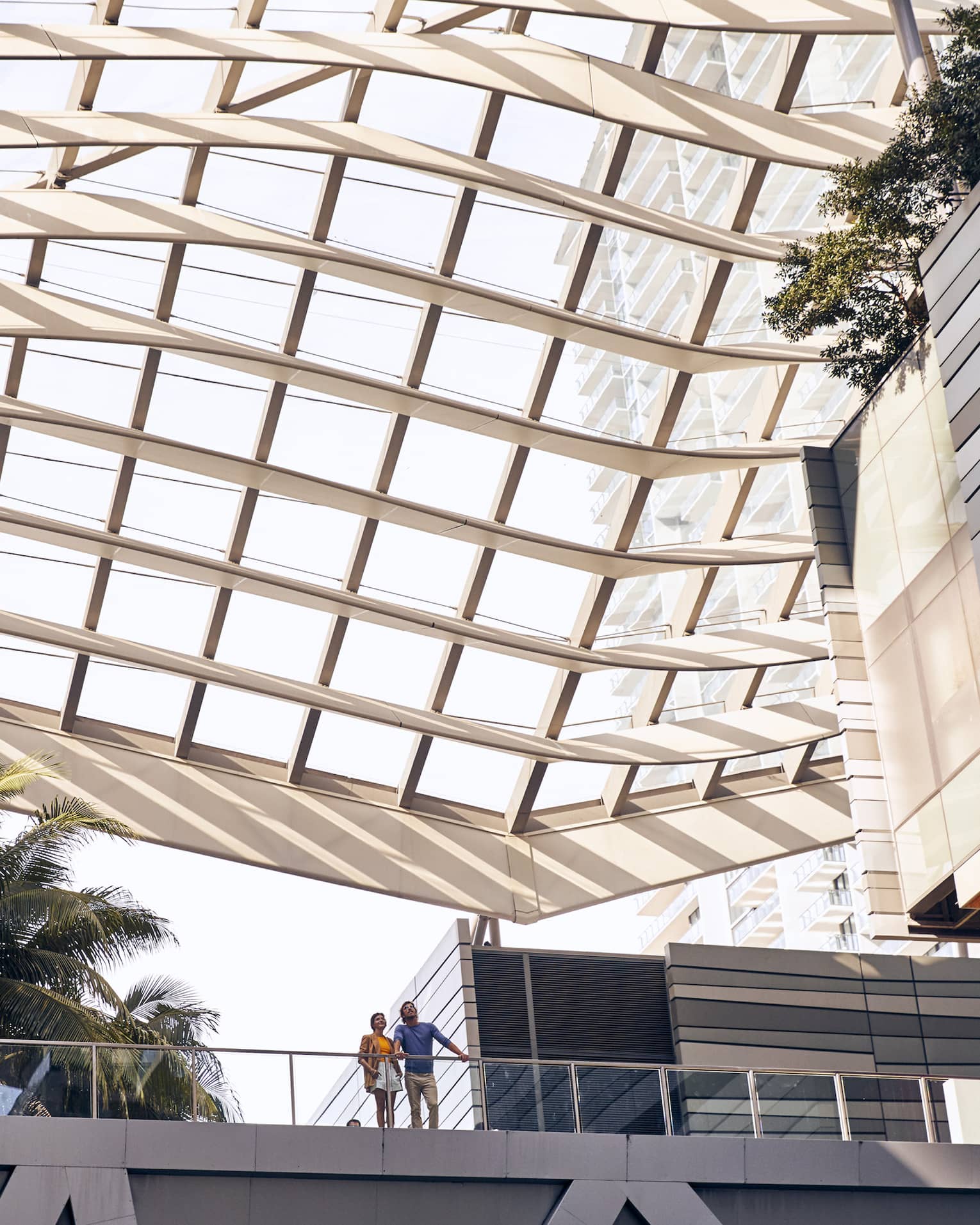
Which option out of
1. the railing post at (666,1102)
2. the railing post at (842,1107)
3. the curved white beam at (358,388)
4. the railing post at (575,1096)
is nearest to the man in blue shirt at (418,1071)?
the railing post at (575,1096)

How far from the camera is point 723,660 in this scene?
2622cm

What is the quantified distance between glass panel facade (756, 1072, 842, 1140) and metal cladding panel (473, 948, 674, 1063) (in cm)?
833

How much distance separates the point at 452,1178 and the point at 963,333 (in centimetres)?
961

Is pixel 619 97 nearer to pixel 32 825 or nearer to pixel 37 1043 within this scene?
pixel 32 825

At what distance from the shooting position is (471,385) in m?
24.5

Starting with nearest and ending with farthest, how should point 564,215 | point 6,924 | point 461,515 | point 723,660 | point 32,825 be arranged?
point 6,924, point 32,825, point 564,215, point 461,515, point 723,660

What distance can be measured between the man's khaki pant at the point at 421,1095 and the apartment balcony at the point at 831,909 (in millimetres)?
61176

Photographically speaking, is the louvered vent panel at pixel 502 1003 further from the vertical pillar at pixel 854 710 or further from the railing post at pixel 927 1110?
the railing post at pixel 927 1110

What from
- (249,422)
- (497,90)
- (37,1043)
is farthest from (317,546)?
(37,1043)

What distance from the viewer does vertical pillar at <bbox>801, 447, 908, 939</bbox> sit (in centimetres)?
1889

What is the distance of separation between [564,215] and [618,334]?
1.78m

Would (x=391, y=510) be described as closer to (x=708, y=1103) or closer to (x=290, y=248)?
(x=290, y=248)

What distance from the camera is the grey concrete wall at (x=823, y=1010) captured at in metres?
24.8

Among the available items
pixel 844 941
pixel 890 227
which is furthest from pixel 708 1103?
pixel 844 941
